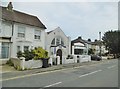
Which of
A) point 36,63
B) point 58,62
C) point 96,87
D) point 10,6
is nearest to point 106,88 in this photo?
point 96,87

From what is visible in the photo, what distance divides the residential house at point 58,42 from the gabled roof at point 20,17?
4101 mm

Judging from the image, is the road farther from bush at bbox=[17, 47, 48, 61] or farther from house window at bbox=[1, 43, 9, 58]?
house window at bbox=[1, 43, 9, 58]

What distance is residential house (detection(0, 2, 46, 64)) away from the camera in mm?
26672

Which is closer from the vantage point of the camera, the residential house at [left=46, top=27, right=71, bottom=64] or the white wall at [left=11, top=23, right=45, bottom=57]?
the white wall at [left=11, top=23, right=45, bottom=57]

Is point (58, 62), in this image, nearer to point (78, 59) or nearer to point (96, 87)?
point (78, 59)

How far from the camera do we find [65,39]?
41.5m

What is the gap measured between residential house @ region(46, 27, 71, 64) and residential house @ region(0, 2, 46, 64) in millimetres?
2864

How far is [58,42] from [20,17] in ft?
36.9

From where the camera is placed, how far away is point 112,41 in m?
72.6

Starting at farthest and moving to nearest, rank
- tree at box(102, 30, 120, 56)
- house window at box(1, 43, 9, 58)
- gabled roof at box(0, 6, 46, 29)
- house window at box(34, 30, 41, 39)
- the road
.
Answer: tree at box(102, 30, 120, 56), house window at box(34, 30, 41, 39), gabled roof at box(0, 6, 46, 29), house window at box(1, 43, 9, 58), the road

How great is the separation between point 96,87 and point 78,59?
→ 82.7 feet

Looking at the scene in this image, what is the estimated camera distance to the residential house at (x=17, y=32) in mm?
26672

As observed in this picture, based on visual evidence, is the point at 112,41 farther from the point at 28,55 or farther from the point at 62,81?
the point at 62,81

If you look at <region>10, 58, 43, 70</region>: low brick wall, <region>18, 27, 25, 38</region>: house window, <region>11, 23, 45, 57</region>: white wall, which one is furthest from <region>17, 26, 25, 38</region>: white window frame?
<region>10, 58, 43, 70</region>: low brick wall
